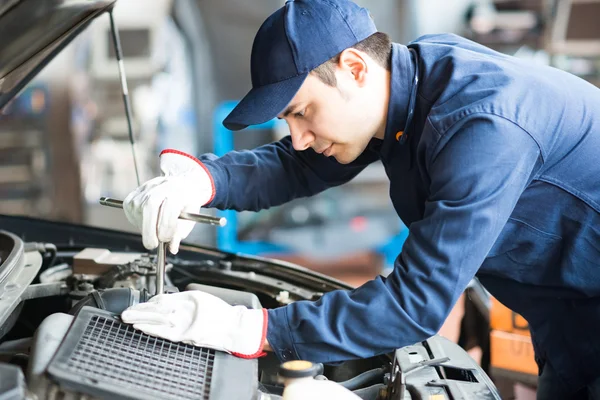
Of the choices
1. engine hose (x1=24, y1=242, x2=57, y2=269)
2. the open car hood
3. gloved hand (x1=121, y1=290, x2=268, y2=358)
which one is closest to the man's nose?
gloved hand (x1=121, y1=290, x2=268, y2=358)

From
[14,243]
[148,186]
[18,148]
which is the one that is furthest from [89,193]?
[148,186]

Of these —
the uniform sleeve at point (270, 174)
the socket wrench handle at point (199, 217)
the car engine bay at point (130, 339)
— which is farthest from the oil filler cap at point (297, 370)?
the uniform sleeve at point (270, 174)

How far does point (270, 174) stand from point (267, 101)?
0.44 meters

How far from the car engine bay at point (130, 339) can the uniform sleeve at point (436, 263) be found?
13cm

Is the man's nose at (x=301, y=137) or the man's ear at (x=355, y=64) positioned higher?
the man's ear at (x=355, y=64)

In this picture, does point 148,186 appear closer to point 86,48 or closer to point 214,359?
point 214,359

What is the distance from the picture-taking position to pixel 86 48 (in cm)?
463

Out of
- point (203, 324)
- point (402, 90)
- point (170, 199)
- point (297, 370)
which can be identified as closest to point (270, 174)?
point (170, 199)

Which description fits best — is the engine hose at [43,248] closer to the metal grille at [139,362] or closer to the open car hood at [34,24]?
the open car hood at [34,24]

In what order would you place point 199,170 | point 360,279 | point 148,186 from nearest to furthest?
point 148,186 → point 199,170 → point 360,279

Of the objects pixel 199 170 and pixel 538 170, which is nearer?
pixel 538 170

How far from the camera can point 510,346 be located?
206 centimetres

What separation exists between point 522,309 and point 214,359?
0.72 m

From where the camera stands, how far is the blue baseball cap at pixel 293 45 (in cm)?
112
